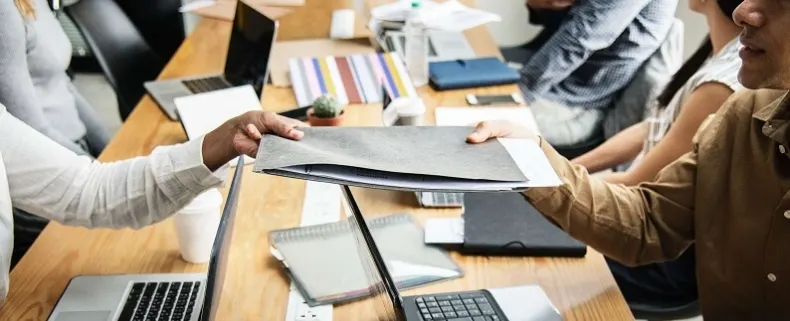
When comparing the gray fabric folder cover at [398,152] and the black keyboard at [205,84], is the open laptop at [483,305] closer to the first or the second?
the gray fabric folder cover at [398,152]

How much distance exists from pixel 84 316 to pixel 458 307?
549mm

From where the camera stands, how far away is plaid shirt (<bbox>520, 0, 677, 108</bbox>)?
2260mm

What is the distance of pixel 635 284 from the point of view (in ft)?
5.44

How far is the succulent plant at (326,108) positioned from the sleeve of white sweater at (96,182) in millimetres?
470

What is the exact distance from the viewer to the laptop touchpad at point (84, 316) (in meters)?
1.11

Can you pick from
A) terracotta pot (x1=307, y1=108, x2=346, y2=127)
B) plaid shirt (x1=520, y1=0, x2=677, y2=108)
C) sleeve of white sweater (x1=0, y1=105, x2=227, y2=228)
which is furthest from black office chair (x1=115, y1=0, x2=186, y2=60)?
sleeve of white sweater (x1=0, y1=105, x2=227, y2=228)

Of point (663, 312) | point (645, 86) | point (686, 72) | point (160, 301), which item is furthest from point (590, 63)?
point (160, 301)

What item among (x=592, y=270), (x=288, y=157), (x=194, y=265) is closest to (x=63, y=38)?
(x=194, y=265)

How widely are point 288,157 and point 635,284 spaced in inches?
39.5

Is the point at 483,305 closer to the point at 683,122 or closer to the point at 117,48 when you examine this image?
the point at 683,122

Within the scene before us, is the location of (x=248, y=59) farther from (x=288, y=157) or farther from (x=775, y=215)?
(x=775, y=215)

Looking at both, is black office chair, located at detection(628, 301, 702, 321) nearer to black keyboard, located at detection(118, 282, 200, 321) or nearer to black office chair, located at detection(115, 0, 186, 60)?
black keyboard, located at detection(118, 282, 200, 321)

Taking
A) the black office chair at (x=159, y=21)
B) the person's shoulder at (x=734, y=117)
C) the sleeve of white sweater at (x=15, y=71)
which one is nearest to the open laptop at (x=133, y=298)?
the sleeve of white sweater at (x=15, y=71)

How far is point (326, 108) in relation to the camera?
1688 mm
